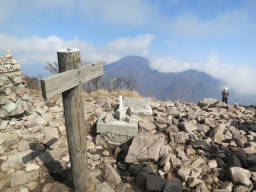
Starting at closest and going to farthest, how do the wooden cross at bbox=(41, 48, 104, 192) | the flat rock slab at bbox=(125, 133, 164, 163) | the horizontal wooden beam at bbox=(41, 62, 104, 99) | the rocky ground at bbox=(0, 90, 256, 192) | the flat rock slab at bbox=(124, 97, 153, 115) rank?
the horizontal wooden beam at bbox=(41, 62, 104, 99)
the wooden cross at bbox=(41, 48, 104, 192)
the rocky ground at bbox=(0, 90, 256, 192)
the flat rock slab at bbox=(125, 133, 164, 163)
the flat rock slab at bbox=(124, 97, 153, 115)

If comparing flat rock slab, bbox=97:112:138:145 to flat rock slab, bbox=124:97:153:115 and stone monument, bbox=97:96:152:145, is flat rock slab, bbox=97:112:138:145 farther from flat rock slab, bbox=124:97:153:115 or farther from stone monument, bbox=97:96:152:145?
flat rock slab, bbox=124:97:153:115

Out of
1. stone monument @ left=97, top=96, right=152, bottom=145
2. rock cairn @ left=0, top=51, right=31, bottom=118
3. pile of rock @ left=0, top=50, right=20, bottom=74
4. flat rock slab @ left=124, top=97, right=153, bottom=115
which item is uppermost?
pile of rock @ left=0, top=50, right=20, bottom=74

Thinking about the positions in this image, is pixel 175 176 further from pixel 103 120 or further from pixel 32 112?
pixel 32 112

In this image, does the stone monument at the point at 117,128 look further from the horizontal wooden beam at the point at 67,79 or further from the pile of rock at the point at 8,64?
the pile of rock at the point at 8,64

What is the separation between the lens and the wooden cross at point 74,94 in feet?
7.84

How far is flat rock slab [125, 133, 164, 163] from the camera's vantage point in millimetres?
4395

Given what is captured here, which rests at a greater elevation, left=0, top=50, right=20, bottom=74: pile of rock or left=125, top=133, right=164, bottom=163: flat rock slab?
left=0, top=50, right=20, bottom=74: pile of rock

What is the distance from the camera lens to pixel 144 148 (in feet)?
15.1

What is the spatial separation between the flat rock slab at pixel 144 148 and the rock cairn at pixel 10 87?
3987 mm

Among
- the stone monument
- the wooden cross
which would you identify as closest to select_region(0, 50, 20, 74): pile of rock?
the stone monument

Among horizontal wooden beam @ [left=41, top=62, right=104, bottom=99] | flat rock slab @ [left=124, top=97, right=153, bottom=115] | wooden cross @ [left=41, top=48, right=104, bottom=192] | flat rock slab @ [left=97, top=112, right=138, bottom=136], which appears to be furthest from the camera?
flat rock slab @ [left=124, top=97, right=153, bottom=115]

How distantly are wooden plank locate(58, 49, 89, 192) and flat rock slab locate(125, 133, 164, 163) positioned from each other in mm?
1366

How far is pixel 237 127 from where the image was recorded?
5.94m

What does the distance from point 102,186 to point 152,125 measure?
2659 mm
